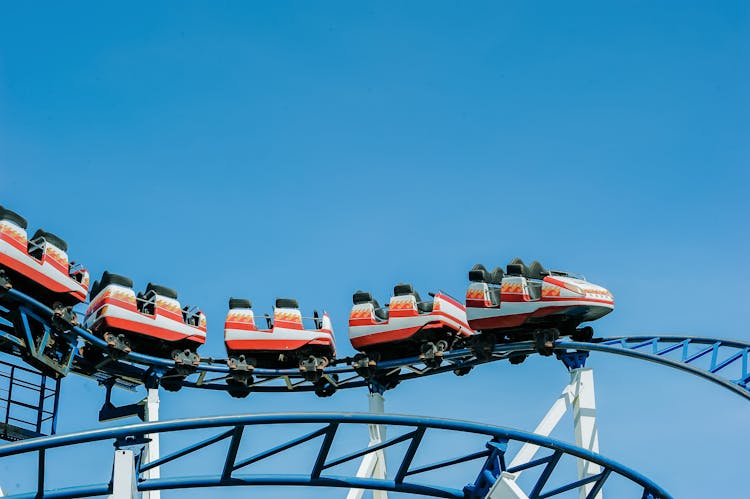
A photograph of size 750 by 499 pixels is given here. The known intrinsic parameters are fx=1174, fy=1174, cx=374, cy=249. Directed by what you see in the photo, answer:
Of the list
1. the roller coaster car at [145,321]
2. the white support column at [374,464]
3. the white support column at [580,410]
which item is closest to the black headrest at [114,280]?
the roller coaster car at [145,321]

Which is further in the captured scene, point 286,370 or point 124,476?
point 286,370

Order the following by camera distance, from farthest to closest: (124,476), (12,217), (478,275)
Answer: (478,275) → (12,217) → (124,476)

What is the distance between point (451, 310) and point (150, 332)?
4.55m

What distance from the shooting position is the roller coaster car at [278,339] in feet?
60.2

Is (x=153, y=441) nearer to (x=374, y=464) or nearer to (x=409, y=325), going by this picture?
(x=374, y=464)

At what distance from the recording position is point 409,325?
1797 centimetres

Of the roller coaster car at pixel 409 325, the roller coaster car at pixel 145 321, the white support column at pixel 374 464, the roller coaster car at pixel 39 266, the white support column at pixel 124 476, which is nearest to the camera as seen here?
the white support column at pixel 124 476

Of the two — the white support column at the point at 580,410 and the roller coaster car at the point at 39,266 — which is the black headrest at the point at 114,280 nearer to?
the roller coaster car at the point at 39,266

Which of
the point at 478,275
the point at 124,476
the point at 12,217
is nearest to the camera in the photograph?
the point at 124,476

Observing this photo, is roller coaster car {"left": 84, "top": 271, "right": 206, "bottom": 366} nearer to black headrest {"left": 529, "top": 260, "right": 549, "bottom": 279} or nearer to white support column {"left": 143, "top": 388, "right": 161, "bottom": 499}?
white support column {"left": 143, "top": 388, "right": 161, "bottom": 499}

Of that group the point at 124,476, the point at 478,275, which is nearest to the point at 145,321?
the point at 478,275

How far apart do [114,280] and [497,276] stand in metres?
5.70

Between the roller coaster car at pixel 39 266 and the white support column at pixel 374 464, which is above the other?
the roller coaster car at pixel 39 266

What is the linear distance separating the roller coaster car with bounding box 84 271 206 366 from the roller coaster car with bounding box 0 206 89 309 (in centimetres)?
67
